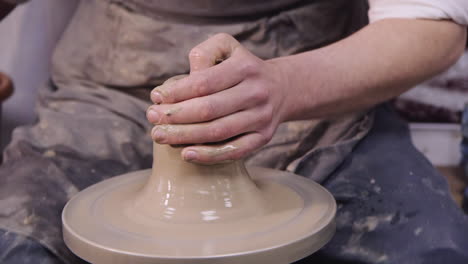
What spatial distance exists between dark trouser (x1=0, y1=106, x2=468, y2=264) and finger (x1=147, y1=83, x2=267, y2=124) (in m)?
0.36

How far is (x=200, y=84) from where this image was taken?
897mm

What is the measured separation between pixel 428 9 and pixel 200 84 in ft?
2.09

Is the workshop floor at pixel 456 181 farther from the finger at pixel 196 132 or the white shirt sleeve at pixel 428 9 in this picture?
the finger at pixel 196 132

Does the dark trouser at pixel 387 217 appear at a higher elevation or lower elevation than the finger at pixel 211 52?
lower

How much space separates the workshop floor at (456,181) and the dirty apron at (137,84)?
1045 millimetres

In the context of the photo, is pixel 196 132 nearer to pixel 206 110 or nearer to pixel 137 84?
pixel 206 110

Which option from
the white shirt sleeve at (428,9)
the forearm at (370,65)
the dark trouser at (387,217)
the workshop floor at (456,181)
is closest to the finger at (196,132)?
the forearm at (370,65)

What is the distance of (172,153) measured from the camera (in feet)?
3.18

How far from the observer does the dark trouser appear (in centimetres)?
103

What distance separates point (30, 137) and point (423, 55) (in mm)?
950

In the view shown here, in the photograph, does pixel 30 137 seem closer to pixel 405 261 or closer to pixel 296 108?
pixel 296 108

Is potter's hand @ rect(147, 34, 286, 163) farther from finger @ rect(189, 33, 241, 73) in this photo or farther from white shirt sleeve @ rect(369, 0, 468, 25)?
white shirt sleeve @ rect(369, 0, 468, 25)

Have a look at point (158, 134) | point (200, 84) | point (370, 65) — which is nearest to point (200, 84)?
point (200, 84)

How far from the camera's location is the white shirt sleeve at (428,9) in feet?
4.08
